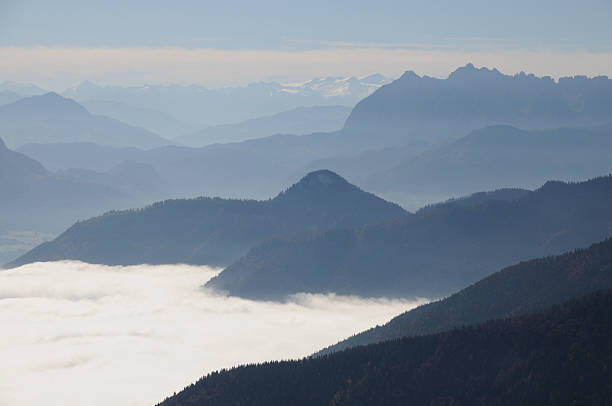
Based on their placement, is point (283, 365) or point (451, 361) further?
point (283, 365)

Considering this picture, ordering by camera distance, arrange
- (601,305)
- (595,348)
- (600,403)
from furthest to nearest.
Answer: (601,305)
(595,348)
(600,403)

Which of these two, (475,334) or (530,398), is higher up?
(475,334)

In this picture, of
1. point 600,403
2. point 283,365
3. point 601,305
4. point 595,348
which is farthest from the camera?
point 283,365

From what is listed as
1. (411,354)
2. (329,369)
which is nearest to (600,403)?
(411,354)

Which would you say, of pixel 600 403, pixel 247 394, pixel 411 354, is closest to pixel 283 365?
pixel 247 394

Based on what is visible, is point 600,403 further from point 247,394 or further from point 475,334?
point 247,394

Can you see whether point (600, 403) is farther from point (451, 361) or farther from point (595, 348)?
point (451, 361)
